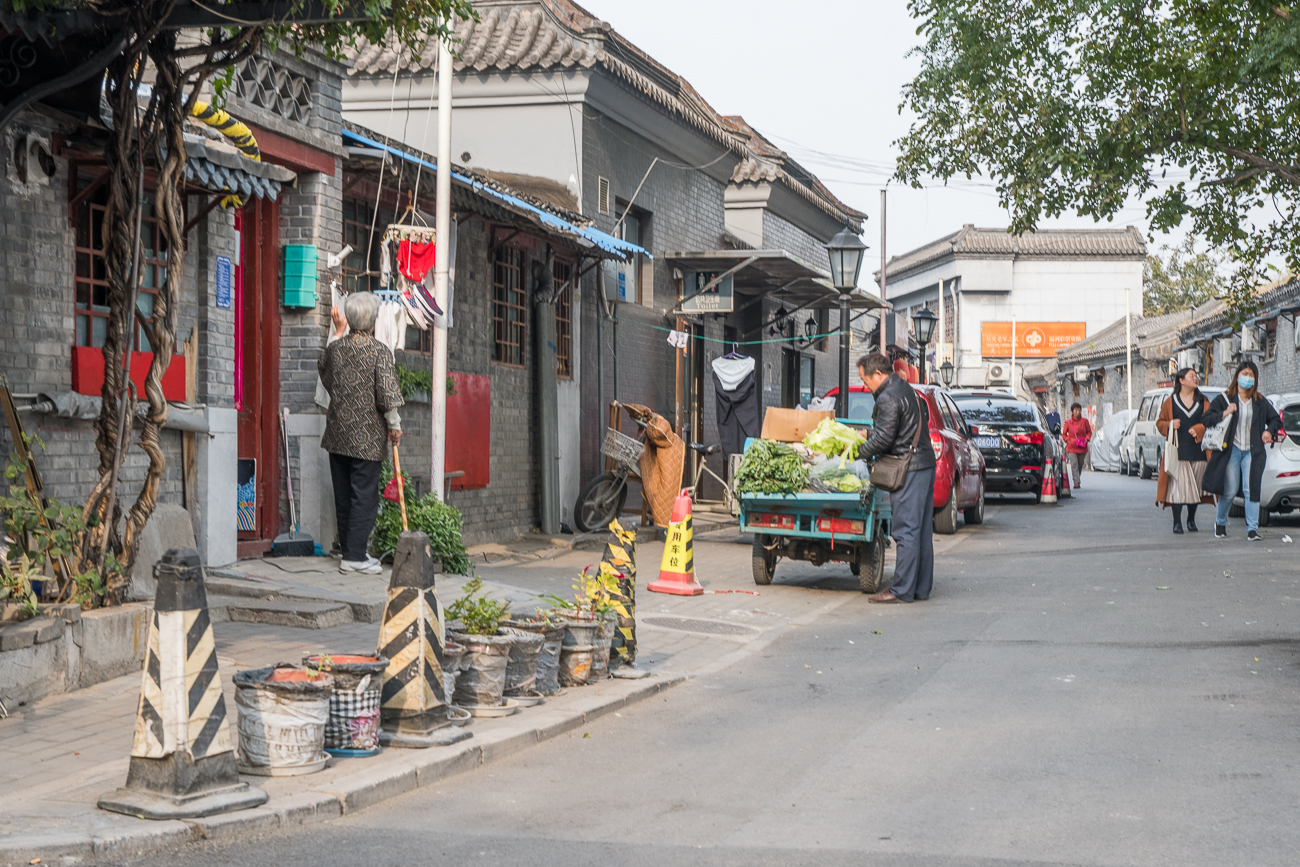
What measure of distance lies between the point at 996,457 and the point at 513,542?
10494 mm

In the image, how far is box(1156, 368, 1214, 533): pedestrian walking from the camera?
17.2 m

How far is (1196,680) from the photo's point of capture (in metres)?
7.84

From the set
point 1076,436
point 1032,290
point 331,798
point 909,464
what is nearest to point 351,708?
point 331,798

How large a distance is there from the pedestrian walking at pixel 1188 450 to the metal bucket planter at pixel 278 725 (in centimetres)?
1412

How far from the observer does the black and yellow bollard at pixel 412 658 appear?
6055 millimetres

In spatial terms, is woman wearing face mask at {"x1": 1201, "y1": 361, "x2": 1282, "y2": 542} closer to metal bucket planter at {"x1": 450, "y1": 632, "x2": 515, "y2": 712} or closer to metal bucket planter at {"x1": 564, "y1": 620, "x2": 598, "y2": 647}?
metal bucket planter at {"x1": 564, "y1": 620, "x2": 598, "y2": 647}

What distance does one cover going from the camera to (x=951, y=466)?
17.3 metres

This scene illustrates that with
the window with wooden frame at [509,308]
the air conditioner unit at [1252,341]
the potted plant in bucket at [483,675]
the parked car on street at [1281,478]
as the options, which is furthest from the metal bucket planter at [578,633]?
the air conditioner unit at [1252,341]

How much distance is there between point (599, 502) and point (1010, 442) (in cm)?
916

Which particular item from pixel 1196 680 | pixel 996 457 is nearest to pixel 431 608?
pixel 1196 680

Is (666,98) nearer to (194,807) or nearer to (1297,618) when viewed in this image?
(1297,618)

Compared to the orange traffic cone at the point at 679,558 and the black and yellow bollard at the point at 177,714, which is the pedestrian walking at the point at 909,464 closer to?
the orange traffic cone at the point at 679,558

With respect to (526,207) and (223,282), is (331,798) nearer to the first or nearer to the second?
(223,282)

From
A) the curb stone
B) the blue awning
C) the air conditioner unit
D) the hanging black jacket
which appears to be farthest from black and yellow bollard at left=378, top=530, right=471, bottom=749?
the air conditioner unit
